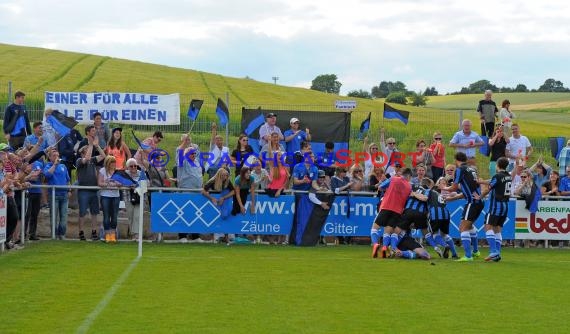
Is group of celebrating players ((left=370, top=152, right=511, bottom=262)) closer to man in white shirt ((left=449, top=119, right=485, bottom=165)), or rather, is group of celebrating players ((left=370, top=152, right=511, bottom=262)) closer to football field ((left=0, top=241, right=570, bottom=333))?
football field ((left=0, top=241, right=570, bottom=333))

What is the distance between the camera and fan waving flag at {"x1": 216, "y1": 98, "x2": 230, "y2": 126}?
79.8 ft

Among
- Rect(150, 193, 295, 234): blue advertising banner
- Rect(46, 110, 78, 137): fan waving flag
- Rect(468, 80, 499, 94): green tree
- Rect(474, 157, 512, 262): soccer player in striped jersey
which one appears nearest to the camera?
Rect(474, 157, 512, 262): soccer player in striped jersey

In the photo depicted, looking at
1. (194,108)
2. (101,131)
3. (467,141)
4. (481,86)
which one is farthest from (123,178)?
(481,86)

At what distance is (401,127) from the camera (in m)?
26.5

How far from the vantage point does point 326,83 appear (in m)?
97.5

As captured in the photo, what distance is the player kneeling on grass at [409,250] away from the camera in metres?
18.2

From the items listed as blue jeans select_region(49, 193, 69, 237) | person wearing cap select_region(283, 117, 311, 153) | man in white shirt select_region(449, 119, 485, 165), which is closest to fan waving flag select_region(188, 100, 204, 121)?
person wearing cap select_region(283, 117, 311, 153)

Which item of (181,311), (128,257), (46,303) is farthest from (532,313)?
(128,257)

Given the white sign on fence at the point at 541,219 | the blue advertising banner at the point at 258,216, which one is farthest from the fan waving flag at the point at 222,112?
the white sign on fence at the point at 541,219

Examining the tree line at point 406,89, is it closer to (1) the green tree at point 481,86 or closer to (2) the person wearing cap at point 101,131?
(1) the green tree at point 481,86

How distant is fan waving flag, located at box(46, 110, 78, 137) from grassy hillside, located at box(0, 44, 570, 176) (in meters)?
2.63

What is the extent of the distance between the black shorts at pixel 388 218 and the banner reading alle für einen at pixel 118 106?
26.7 feet

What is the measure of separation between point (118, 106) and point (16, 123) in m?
2.91

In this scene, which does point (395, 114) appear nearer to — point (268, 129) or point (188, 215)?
point (268, 129)
